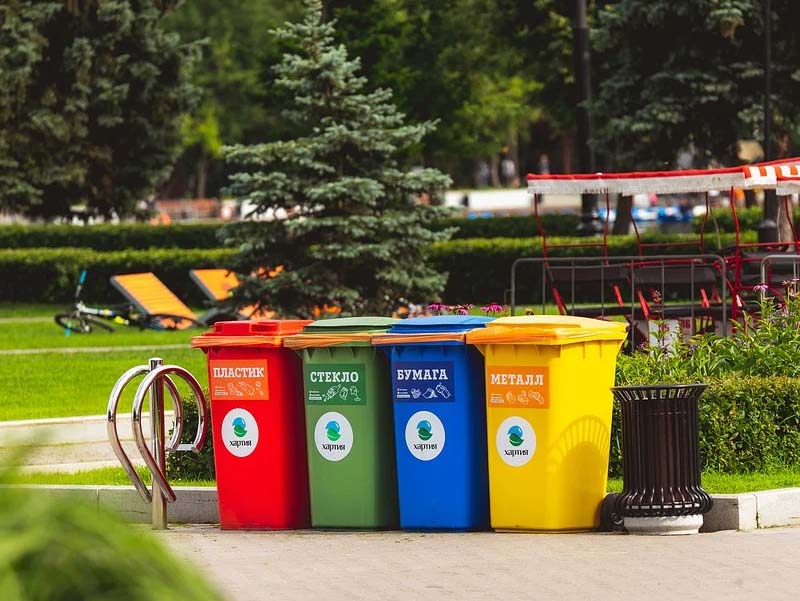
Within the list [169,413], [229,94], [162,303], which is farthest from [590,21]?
[229,94]

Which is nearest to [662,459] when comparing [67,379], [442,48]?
[67,379]

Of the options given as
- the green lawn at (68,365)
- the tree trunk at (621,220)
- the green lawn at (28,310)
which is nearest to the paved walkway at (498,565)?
the green lawn at (68,365)

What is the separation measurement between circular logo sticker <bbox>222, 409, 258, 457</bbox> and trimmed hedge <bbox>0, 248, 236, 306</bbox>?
20.8 meters

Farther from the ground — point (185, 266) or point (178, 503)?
point (185, 266)

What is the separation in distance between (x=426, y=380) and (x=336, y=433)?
64cm

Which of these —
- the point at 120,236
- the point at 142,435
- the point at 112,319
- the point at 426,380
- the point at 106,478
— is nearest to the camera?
the point at 426,380

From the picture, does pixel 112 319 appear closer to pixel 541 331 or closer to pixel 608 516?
pixel 608 516

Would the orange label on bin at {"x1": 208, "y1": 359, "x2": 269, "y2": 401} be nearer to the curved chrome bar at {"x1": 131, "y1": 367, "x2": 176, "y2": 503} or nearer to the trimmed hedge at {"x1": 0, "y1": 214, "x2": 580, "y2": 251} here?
the curved chrome bar at {"x1": 131, "y1": 367, "x2": 176, "y2": 503}

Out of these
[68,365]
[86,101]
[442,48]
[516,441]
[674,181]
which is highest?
[442,48]

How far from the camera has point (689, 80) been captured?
30.3m

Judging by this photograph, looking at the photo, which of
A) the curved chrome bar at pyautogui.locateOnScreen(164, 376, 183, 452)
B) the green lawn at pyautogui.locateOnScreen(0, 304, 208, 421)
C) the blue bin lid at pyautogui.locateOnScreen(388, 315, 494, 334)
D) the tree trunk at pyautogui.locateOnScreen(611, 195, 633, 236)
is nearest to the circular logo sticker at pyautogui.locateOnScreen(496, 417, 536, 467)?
the blue bin lid at pyautogui.locateOnScreen(388, 315, 494, 334)

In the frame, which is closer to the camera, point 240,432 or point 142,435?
point 142,435

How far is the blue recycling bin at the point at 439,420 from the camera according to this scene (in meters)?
8.71

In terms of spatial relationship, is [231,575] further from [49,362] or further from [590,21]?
[590,21]
